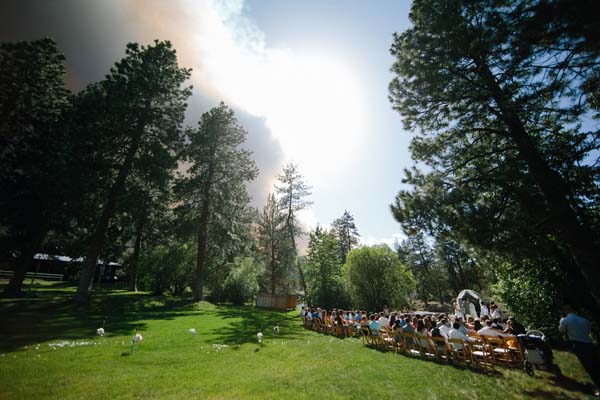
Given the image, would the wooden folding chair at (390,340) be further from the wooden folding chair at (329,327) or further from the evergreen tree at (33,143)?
the evergreen tree at (33,143)

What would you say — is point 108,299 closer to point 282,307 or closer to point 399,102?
point 282,307

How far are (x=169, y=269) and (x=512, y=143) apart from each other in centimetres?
3009

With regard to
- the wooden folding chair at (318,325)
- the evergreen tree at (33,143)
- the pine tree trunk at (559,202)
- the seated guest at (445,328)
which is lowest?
the wooden folding chair at (318,325)

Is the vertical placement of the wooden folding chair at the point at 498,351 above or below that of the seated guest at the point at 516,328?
below

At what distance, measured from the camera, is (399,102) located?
388 inches

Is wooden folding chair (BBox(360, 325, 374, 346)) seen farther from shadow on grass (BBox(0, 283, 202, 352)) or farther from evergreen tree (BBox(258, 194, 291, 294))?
evergreen tree (BBox(258, 194, 291, 294))

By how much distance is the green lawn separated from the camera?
16.8 feet

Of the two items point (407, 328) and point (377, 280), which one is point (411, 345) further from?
point (377, 280)

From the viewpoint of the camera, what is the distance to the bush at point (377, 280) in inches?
836

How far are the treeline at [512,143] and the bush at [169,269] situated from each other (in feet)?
86.7

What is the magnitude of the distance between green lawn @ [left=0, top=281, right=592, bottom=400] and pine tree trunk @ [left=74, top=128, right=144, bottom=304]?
571cm

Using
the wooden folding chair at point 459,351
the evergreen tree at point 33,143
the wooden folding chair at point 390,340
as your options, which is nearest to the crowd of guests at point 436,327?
the wooden folding chair at point 390,340

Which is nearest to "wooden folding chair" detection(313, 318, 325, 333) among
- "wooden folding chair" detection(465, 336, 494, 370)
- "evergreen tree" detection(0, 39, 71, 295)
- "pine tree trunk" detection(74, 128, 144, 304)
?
"wooden folding chair" detection(465, 336, 494, 370)

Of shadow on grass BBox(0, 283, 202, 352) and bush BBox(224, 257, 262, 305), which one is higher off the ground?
bush BBox(224, 257, 262, 305)
